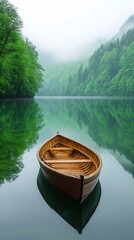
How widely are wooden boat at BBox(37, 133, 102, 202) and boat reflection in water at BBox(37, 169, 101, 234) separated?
0.62ft

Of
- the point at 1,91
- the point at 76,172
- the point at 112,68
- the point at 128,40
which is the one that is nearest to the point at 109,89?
the point at 112,68

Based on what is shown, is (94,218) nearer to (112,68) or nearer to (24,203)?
(24,203)

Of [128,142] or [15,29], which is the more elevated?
[15,29]

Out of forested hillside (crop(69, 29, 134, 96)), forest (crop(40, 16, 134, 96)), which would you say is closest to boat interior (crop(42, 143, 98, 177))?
forest (crop(40, 16, 134, 96))

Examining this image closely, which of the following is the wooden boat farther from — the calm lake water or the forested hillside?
the forested hillside

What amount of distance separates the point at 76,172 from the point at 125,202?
1.87m

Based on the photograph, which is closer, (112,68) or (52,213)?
(52,213)

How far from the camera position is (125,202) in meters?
8.35

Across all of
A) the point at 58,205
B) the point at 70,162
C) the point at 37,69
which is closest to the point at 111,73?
the point at 37,69

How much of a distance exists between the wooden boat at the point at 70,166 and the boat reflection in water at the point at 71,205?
188 mm

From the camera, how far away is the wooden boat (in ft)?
25.2

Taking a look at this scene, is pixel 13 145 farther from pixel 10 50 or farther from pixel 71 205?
pixel 10 50

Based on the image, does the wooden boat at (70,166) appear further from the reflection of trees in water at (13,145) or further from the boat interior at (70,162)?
the reflection of trees in water at (13,145)

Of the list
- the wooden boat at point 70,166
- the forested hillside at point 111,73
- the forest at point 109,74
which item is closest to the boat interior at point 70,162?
the wooden boat at point 70,166
